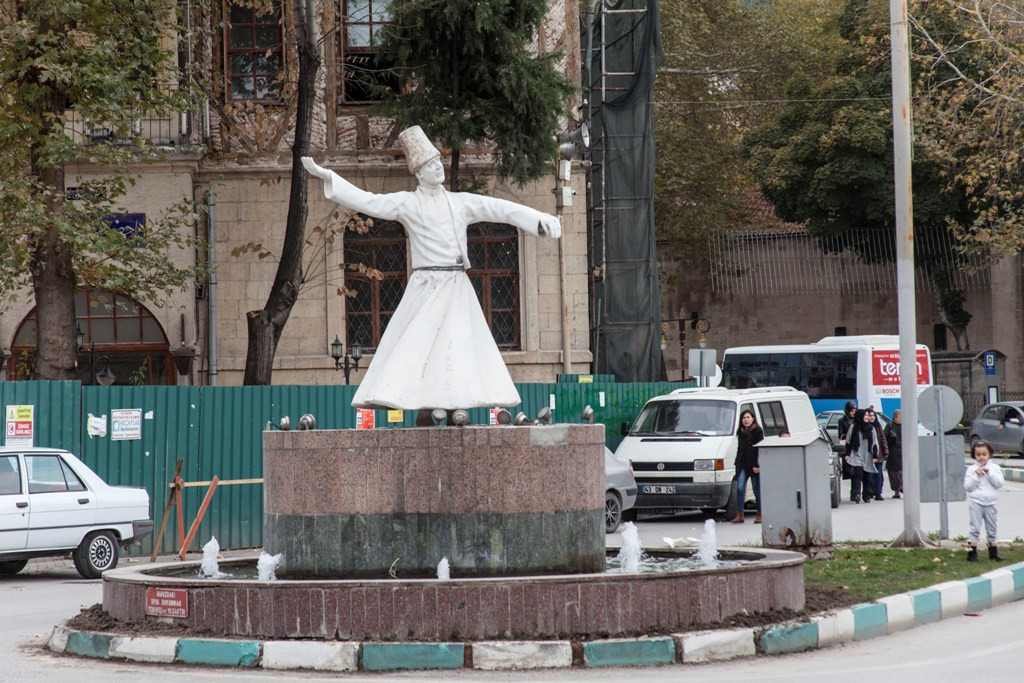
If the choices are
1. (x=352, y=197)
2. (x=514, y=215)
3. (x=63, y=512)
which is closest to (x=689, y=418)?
(x=63, y=512)

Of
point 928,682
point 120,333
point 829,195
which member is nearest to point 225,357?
point 120,333

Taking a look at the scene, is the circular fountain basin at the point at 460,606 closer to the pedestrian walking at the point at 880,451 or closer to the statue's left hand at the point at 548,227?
the statue's left hand at the point at 548,227

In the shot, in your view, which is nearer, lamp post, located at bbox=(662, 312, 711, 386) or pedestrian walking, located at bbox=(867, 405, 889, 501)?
pedestrian walking, located at bbox=(867, 405, 889, 501)

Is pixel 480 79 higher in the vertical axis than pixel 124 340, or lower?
higher

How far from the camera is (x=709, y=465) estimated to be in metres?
20.8

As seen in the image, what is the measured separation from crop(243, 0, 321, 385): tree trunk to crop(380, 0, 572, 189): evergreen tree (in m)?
2.90

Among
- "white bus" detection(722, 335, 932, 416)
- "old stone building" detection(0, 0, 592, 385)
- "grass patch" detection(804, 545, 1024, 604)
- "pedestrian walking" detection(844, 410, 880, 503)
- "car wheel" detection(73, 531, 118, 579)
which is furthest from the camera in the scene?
"white bus" detection(722, 335, 932, 416)

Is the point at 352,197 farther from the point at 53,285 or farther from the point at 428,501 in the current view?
the point at 53,285

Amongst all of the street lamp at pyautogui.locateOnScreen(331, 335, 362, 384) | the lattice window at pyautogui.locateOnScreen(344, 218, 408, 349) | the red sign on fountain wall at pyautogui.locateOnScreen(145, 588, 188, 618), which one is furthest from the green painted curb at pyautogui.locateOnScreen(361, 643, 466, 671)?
the lattice window at pyautogui.locateOnScreen(344, 218, 408, 349)

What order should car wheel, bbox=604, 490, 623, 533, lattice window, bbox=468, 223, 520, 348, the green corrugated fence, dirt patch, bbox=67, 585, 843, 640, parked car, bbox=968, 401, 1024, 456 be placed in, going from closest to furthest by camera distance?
dirt patch, bbox=67, 585, 843, 640, the green corrugated fence, car wheel, bbox=604, 490, 623, 533, lattice window, bbox=468, 223, 520, 348, parked car, bbox=968, 401, 1024, 456

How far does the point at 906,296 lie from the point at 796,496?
2578 mm

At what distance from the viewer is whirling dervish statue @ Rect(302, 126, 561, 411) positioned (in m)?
10.1

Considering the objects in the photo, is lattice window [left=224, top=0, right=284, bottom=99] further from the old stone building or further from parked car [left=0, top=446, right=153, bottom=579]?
parked car [left=0, top=446, right=153, bottom=579]

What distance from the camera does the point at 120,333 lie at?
26703 mm
